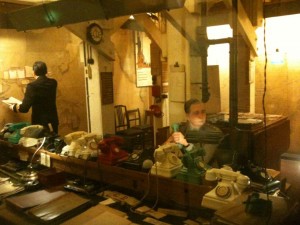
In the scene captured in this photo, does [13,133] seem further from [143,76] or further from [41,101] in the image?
[143,76]

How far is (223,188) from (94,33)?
262 cm

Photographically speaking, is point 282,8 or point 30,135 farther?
point 282,8

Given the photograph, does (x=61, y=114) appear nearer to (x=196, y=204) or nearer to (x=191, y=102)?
(x=191, y=102)

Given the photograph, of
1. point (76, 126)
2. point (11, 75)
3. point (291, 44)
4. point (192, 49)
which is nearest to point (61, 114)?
point (76, 126)

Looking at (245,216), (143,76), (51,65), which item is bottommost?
(245,216)

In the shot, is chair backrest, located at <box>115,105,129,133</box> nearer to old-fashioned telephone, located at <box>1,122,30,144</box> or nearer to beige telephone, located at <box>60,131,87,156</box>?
old-fashioned telephone, located at <box>1,122,30,144</box>

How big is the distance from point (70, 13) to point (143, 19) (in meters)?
2.70

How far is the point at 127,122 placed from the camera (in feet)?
19.7

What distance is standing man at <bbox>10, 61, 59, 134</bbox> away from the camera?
11.6 feet

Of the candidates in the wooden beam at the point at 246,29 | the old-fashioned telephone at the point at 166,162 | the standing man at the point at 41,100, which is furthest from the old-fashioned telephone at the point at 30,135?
the wooden beam at the point at 246,29

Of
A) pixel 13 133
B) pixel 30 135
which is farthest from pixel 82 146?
pixel 13 133

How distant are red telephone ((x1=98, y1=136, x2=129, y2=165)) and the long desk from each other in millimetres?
46

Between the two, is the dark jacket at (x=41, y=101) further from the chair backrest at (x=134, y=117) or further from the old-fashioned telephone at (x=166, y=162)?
the chair backrest at (x=134, y=117)

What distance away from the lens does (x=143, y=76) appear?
659cm
